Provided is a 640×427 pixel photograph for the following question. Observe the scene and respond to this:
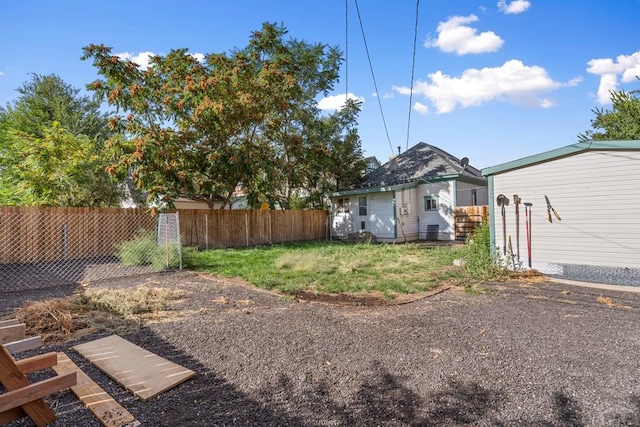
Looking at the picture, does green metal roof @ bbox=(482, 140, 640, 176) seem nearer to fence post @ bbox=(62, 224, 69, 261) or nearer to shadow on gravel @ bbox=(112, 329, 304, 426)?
shadow on gravel @ bbox=(112, 329, 304, 426)

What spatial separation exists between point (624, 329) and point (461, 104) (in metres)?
11.3

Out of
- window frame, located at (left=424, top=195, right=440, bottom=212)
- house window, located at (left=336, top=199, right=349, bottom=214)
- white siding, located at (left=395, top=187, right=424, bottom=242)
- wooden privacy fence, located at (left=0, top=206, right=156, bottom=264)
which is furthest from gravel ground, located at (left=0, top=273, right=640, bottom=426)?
house window, located at (left=336, top=199, right=349, bottom=214)

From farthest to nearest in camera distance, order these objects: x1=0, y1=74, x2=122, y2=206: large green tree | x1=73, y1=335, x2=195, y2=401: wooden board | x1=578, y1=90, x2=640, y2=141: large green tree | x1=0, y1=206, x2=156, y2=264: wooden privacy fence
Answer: x1=578, y1=90, x2=640, y2=141: large green tree → x1=0, y1=74, x2=122, y2=206: large green tree → x1=0, y1=206, x2=156, y2=264: wooden privacy fence → x1=73, y1=335, x2=195, y2=401: wooden board

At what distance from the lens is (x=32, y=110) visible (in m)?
18.5

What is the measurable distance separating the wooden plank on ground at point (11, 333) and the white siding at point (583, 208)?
8.45 metres

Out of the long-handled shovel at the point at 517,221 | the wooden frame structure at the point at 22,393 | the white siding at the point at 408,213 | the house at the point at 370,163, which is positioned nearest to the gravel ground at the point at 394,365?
the wooden frame structure at the point at 22,393

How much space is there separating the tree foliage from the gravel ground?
816 centimetres

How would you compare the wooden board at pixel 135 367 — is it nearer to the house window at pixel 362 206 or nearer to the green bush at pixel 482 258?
the green bush at pixel 482 258

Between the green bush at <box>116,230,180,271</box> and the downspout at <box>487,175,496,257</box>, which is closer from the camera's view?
the downspout at <box>487,175,496,257</box>

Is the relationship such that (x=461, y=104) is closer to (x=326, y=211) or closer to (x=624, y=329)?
(x=326, y=211)

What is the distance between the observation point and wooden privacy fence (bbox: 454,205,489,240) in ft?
48.2

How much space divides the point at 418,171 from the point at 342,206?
14.8ft

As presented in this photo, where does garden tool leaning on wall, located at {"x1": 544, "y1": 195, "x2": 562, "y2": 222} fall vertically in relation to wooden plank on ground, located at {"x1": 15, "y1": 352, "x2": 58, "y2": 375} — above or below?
above

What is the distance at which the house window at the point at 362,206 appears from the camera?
17302mm
